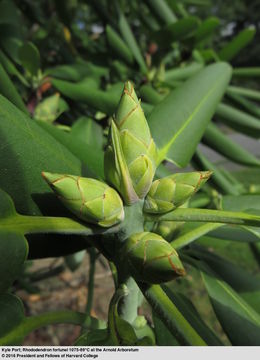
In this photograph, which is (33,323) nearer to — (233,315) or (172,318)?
(172,318)

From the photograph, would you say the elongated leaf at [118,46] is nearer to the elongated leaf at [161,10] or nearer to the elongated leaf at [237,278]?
the elongated leaf at [161,10]

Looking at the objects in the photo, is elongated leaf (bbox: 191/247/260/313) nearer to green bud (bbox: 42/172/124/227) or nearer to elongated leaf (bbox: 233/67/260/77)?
green bud (bbox: 42/172/124/227)

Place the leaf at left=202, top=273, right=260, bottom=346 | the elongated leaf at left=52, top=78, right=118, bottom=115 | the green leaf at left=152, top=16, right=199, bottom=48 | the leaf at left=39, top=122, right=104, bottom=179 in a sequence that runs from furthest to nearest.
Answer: the green leaf at left=152, top=16, right=199, bottom=48 < the elongated leaf at left=52, top=78, right=118, bottom=115 < the leaf at left=39, top=122, right=104, bottom=179 < the leaf at left=202, top=273, right=260, bottom=346

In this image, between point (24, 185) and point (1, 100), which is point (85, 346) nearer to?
point (24, 185)

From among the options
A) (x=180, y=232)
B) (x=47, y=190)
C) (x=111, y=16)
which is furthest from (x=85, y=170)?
(x=111, y=16)

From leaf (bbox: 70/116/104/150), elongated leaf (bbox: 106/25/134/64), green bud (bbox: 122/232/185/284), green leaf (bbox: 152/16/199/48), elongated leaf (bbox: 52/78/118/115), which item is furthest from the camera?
elongated leaf (bbox: 106/25/134/64)

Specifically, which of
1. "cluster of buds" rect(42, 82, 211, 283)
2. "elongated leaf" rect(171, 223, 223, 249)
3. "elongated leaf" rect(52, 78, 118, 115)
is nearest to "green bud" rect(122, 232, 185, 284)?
"cluster of buds" rect(42, 82, 211, 283)

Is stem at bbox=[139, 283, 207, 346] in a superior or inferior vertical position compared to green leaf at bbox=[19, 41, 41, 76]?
inferior

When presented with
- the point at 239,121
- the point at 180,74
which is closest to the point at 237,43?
the point at 180,74
